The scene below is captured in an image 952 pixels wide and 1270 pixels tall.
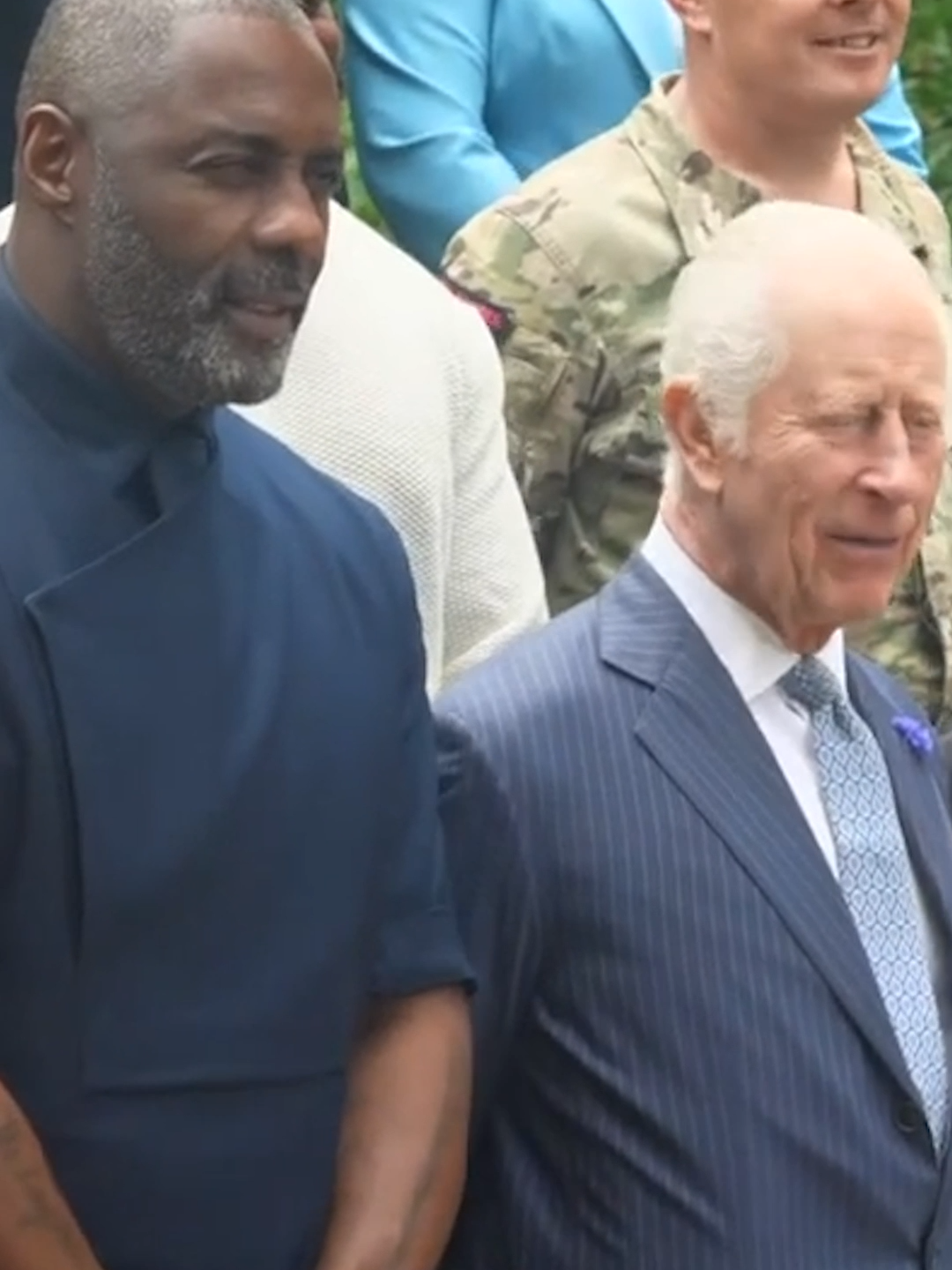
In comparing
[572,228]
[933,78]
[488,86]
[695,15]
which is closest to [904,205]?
[695,15]

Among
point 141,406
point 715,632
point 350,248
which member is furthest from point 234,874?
point 350,248

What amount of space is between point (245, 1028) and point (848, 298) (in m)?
0.93

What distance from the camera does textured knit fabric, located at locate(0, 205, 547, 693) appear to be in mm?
3357

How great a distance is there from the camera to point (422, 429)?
3393 mm

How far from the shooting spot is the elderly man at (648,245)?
386 cm

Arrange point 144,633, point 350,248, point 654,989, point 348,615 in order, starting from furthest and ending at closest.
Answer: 1. point 350,248
2. point 654,989
3. point 348,615
4. point 144,633

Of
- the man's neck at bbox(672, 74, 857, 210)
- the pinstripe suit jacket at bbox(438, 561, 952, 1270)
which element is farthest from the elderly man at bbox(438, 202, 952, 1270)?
the man's neck at bbox(672, 74, 857, 210)

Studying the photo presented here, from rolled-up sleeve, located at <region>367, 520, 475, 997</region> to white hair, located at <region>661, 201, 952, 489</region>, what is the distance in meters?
0.40

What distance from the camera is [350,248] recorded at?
344cm

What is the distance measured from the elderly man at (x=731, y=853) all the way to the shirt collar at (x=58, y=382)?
553 mm

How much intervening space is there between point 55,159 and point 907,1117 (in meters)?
1.18

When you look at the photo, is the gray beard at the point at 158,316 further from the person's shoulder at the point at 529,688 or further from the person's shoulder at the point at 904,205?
the person's shoulder at the point at 904,205

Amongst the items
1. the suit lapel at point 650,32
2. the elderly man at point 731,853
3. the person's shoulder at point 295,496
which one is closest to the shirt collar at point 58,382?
the person's shoulder at point 295,496

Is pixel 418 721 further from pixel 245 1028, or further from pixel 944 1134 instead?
pixel 944 1134
